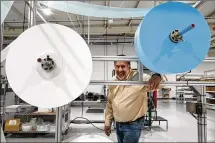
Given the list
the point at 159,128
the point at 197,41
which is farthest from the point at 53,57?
the point at 159,128

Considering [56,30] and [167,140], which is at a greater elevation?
[56,30]

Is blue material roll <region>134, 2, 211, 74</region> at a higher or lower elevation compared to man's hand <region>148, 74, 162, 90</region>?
higher

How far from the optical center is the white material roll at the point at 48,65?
2.85ft

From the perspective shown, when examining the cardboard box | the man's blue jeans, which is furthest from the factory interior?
the man's blue jeans

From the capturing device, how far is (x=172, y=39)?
0.87 meters

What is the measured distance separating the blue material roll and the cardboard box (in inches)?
135

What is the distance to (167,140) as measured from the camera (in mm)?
3430

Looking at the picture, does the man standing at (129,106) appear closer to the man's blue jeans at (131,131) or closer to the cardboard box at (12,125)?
the man's blue jeans at (131,131)

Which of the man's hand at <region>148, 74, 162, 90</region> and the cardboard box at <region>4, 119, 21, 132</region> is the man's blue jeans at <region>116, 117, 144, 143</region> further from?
the cardboard box at <region>4, 119, 21, 132</region>

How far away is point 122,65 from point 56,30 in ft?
2.78

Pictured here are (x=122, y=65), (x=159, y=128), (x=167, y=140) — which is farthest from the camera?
(x=159, y=128)

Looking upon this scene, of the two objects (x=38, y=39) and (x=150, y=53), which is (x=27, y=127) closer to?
(x=38, y=39)

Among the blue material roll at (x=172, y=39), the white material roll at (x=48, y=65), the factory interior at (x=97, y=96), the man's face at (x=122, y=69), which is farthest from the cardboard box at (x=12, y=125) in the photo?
the blue material roll at (x=172, y=39)

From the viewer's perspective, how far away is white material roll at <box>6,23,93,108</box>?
2.85 ft
